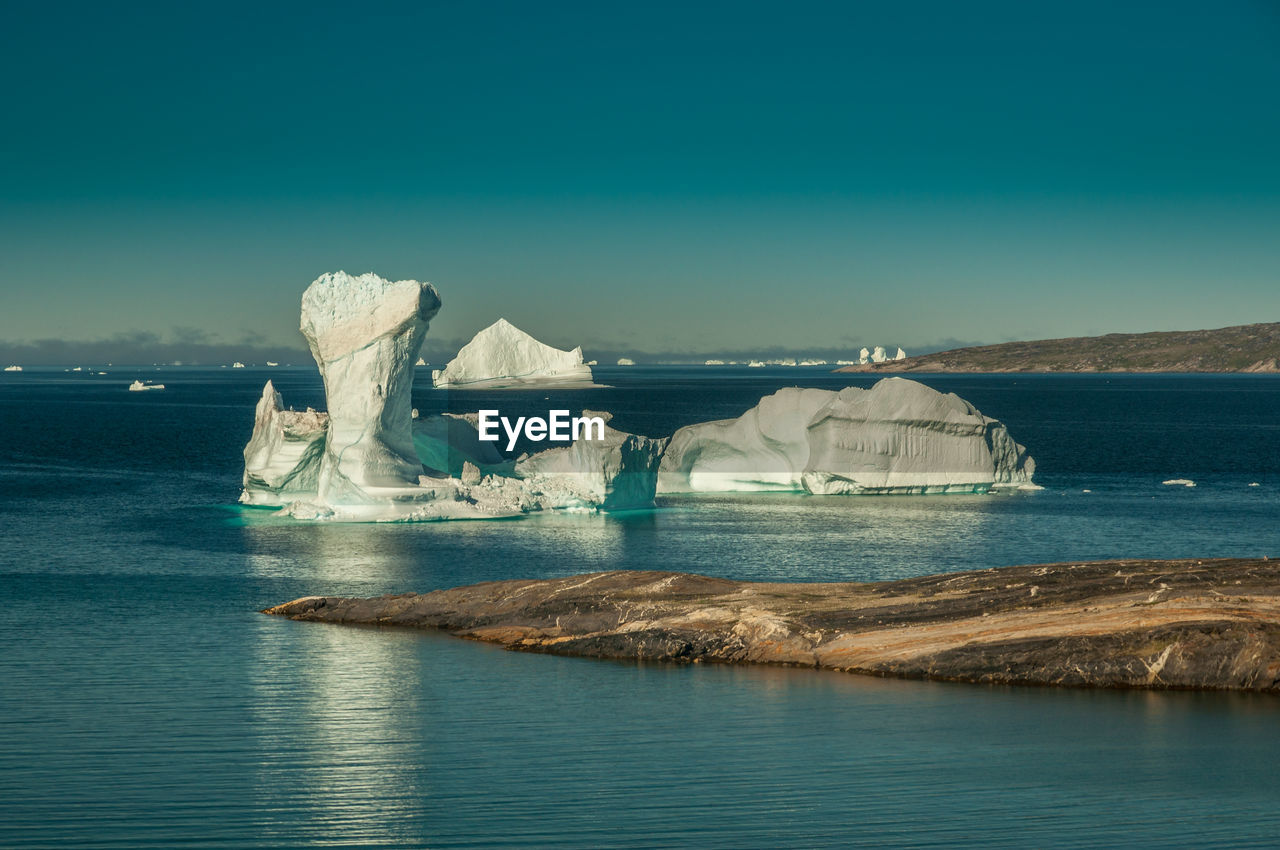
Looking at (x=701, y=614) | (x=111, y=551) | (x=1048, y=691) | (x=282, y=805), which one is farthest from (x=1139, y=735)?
(x=111, y=551)

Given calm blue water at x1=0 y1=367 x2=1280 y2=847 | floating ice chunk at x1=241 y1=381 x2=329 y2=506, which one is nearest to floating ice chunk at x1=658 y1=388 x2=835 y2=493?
floating ice chunk at x1=241 y1=381 x2=329 y2=506

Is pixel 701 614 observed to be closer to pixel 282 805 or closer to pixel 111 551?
pixel 282 805

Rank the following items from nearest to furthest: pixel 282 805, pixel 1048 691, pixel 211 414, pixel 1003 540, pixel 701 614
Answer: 1. pixel 282 805
2. pixel 1048 691
3. pixel 701 614
4. pixel 1003 540
5. pixel 211 414

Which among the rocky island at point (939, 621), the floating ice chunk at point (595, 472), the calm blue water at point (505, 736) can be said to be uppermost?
the floating ice chunk at point (595, 472)

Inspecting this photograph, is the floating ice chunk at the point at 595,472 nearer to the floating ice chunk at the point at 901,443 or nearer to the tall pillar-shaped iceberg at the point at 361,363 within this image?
the tall pillar-shaped iceberg at the point at 361,363

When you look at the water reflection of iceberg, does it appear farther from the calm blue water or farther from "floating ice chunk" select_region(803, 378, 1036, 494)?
"floating ice chunk" select_region(803, 378, 1036, 494)

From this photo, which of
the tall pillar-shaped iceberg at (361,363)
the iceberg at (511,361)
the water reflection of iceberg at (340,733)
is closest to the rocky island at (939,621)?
the water reflection of iceberg at (340,733)
